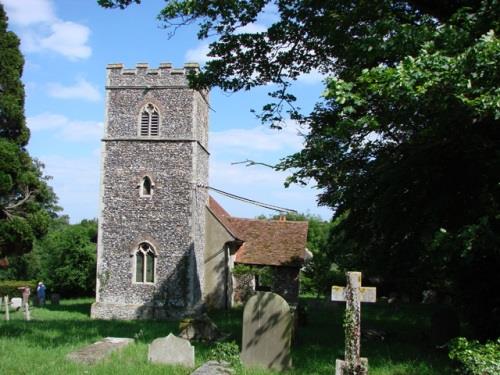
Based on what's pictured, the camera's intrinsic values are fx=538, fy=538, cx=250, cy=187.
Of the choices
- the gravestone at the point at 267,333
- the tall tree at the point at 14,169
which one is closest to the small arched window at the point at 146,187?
the tall tree at the point at 14,169

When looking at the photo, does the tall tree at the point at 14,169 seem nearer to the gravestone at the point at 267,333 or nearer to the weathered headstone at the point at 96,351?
the weathered headstone at the point at 96,351

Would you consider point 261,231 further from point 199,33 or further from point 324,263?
point 199,33

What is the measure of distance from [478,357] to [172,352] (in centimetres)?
523

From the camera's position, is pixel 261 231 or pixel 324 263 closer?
pixel 261 231

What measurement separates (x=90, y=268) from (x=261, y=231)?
471 inches

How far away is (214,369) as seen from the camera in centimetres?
849

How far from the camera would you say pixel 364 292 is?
869cm

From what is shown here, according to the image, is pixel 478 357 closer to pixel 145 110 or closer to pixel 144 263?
pixel 144 263

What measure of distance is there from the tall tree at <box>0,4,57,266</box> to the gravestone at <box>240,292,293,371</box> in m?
17.1

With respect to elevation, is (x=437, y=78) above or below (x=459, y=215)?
above

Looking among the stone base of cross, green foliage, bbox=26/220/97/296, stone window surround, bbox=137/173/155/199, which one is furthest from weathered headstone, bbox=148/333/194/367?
A: green foliage, bbox=26/220/97/296

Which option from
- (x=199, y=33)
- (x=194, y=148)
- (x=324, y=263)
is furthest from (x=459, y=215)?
(x=324, y=263)

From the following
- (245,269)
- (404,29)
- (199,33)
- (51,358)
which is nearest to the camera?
(404,29)

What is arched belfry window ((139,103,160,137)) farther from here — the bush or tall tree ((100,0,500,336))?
the bush
